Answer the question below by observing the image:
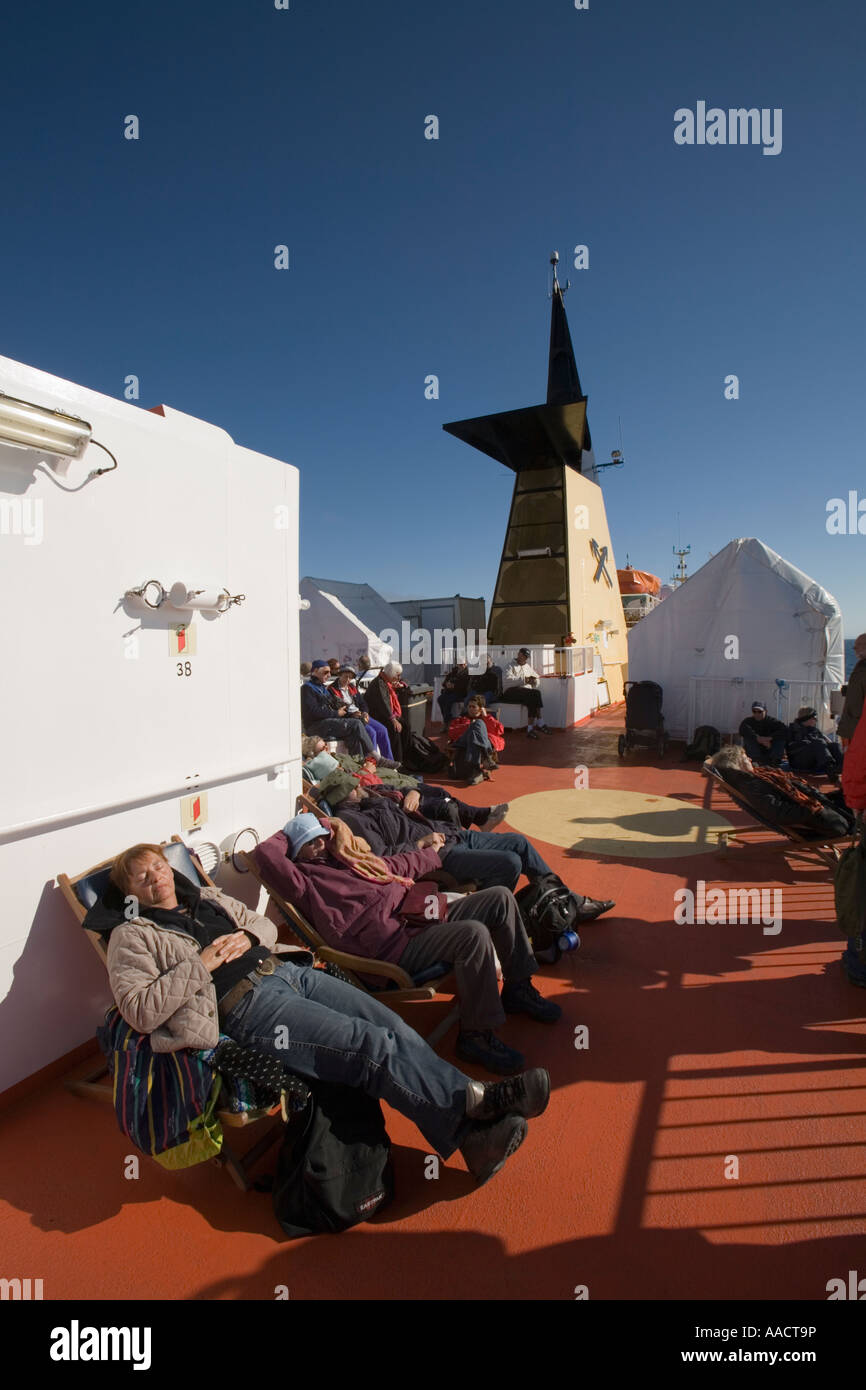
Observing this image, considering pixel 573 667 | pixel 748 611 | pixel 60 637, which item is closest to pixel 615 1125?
pixel 60 637

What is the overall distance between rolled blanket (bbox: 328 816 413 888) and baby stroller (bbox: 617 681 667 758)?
22.4ft

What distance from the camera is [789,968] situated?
3424 mm

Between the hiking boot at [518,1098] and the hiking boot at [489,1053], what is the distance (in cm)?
46

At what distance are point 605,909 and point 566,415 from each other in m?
13.2

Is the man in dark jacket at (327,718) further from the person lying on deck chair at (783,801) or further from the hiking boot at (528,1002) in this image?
the hiking boot at (528,1002)

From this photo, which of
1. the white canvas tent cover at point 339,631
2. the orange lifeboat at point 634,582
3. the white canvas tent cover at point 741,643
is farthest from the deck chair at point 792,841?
the orange lifeboat at point 634,582

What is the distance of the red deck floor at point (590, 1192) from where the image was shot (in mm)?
1784

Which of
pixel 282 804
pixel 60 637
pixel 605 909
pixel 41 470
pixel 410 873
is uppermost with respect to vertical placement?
pixel 41 470

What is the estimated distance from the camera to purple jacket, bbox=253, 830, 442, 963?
280cm

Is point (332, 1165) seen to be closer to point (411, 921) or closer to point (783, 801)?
point (411, 921)

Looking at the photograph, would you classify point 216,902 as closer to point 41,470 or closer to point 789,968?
point 41,470

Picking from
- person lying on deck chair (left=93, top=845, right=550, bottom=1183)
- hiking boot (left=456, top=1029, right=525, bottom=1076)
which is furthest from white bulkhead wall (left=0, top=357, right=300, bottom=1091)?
hiking boot (left=456, top=1029, right=525, bottom=1076)

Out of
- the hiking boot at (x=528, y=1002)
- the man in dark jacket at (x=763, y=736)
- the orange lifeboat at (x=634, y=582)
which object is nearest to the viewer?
the hiking boot at (x=528, y=1002)

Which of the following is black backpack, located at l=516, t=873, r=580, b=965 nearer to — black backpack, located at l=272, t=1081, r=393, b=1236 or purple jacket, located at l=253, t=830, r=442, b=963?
purple jacket, located at l=253, t=830, r=442, b=963
